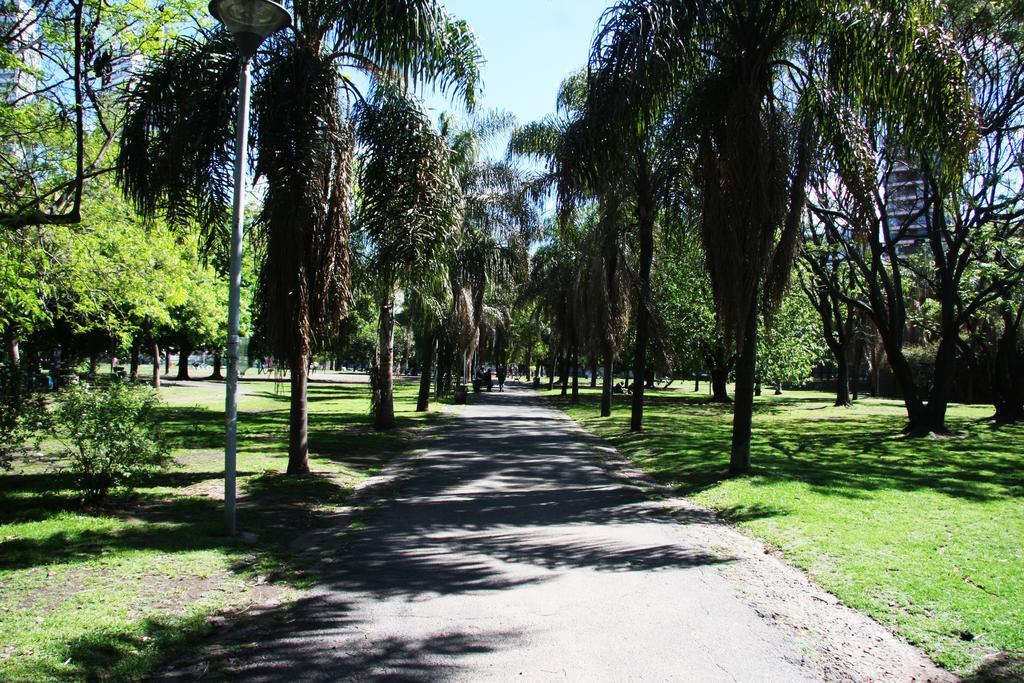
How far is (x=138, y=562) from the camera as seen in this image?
19.5 feet

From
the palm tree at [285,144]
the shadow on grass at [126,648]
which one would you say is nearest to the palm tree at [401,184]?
the palm tree at [285,144]

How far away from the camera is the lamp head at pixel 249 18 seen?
650 centimetres

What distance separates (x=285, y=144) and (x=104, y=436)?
4464 mm

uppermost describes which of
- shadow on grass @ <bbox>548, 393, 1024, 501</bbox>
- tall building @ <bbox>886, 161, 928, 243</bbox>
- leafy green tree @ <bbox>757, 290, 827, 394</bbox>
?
tall building @ <bbox>886, 161, 928, 243</bbox>

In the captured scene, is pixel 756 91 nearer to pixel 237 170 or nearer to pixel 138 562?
pixel 237 170

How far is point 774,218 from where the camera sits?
1002 centimetres

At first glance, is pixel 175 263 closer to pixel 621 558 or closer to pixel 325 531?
pixel 325 531

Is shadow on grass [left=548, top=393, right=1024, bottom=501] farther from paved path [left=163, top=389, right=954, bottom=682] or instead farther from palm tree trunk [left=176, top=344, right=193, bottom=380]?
palm tree trunk [left=176, top=344, right=193, bottom=380]

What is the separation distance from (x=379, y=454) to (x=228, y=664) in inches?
396

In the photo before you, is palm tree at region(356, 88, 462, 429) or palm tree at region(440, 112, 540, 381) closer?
palm tree at region(356, 88, 462, 429)

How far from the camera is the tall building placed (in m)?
19.3

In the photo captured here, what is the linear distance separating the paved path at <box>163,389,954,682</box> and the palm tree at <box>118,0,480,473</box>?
3.33 meters

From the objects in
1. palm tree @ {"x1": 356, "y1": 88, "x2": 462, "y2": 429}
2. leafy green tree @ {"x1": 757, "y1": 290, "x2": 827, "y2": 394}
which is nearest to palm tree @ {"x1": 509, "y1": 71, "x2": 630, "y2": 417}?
palm tree @ {"x1": 356, "y1": 88, "x2": 462, "y2": 429}

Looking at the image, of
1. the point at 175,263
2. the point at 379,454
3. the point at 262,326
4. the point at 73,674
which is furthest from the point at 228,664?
the point at 175,263
